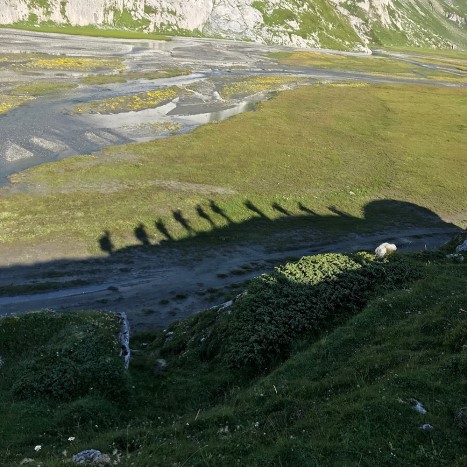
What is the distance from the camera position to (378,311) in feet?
65.4

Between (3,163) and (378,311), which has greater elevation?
(378,311)

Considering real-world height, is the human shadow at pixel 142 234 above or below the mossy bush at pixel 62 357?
below

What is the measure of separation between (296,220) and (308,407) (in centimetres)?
3276

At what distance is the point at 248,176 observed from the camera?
53.4 meters

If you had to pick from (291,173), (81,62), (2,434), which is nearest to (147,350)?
(2,434)

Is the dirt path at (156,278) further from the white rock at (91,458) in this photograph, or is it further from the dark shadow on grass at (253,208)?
the white rock at (91,458)

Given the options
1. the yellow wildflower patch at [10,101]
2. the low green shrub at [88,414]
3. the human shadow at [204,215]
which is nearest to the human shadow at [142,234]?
the human shadow at [204,215]

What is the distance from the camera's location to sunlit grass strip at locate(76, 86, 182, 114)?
8009 centimetres

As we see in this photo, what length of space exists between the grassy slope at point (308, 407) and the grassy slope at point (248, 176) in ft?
71.9

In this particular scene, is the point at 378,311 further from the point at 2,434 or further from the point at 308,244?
the point at 308,244

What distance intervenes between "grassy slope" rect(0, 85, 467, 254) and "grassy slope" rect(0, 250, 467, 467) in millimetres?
21917

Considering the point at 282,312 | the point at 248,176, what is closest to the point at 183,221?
the point at 248,176

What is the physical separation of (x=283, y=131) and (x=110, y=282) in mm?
48482

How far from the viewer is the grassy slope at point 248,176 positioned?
134 ft
